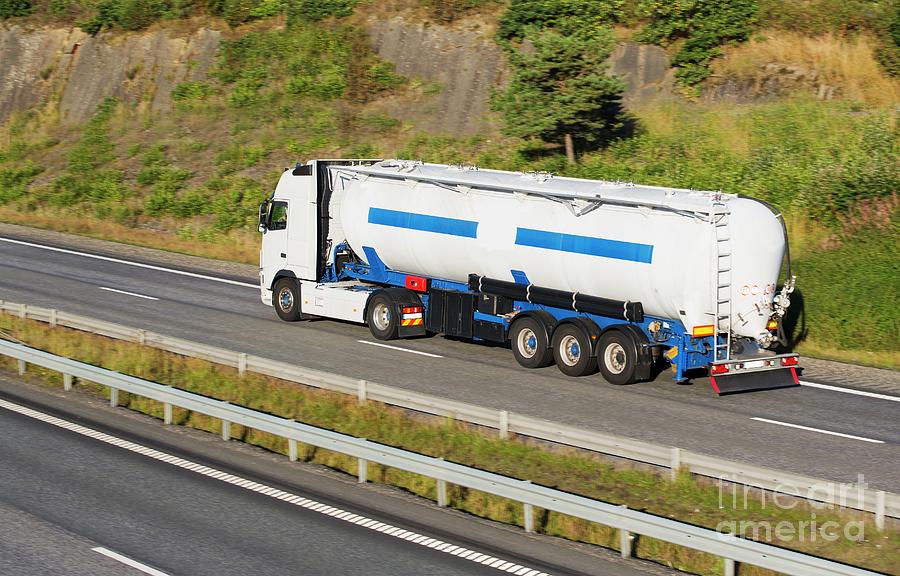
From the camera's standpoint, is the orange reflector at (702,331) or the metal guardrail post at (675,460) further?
the orange reflector at (702,331)

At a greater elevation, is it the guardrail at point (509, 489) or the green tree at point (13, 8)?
the green tree at point (13, 8)

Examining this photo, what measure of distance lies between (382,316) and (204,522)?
1244 cm

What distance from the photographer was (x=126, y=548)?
37.7 feet

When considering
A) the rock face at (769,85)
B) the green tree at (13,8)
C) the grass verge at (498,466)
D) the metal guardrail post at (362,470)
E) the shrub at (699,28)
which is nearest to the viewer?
the grass verge at (498,466)

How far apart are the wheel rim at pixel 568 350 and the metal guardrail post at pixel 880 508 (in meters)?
9.42

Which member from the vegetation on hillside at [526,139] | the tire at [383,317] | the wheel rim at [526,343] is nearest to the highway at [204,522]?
the wheel rim at [526,343]

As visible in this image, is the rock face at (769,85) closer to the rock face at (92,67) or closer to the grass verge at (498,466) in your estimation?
the grass verge at (498,466)

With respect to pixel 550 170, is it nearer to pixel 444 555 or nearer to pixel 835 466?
pixel 835 466

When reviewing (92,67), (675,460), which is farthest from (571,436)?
(92,67)

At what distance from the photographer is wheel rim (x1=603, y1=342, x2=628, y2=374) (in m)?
20.5

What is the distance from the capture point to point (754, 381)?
65.5 ft

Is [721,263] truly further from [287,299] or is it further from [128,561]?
[128,561]

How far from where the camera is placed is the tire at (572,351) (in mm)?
20953

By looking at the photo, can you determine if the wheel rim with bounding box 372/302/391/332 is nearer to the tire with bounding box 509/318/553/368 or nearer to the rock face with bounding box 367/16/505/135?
the tire with bounding box 509/318/553/368
